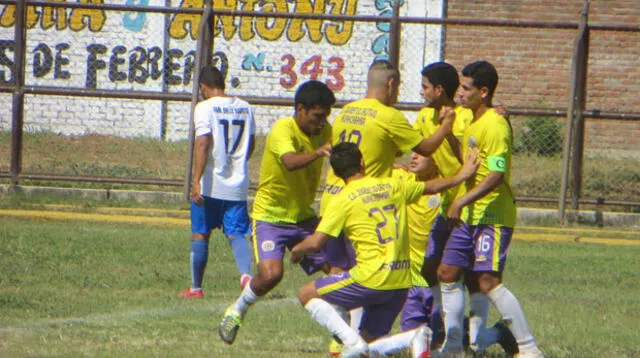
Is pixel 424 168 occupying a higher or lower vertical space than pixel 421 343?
higher

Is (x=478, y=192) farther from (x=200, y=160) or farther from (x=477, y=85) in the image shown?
(x=200, y=160)

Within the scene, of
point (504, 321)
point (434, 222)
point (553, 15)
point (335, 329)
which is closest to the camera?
point (335, 329)

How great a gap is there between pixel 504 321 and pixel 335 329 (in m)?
1.30

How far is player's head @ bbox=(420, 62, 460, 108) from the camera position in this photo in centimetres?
779

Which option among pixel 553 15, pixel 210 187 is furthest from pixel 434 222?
pixel 553 15

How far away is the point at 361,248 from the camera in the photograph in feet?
22.4

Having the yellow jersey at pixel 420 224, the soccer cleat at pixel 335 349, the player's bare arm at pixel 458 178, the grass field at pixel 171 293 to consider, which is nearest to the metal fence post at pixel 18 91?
the grass field at pixel 171 293

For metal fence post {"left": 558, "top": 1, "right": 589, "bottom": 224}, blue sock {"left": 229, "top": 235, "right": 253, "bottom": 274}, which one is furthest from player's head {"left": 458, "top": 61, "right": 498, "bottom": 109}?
metal fence post {"left": 558, "top": 1, "right": 589, "bottom": 224}

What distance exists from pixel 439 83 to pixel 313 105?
88 centimetres

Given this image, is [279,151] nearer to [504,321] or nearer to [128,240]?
[504,321]

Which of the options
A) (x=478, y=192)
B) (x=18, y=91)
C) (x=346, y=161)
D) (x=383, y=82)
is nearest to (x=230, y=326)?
(x=346, y=161)

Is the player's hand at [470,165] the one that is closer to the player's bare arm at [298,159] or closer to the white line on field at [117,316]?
the player's bare arm at [298,159]

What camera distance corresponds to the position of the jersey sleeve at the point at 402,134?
25.3ft

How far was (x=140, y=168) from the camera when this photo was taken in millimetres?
17953
